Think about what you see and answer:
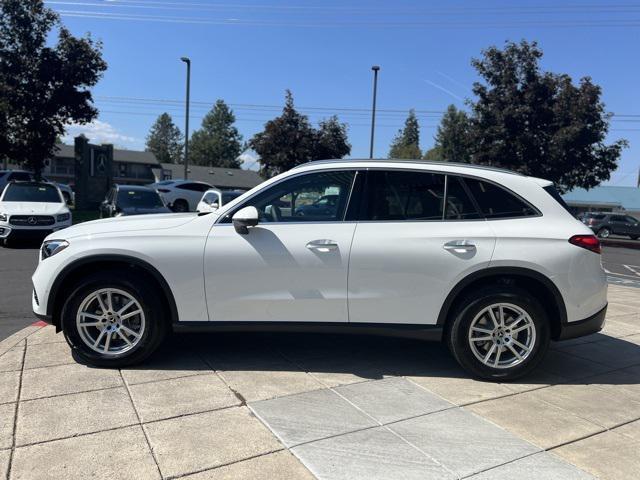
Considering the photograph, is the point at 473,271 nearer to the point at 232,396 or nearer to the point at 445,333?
the point at 445,333

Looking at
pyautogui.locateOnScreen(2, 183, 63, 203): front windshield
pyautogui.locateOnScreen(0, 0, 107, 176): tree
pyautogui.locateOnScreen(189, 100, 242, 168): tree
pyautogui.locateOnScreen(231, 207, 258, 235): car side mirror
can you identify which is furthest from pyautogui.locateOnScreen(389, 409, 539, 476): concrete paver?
pyautogui.locateOnScreen(189, 100, 242, 168): tree

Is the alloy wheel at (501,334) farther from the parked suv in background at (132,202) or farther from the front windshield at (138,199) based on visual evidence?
the front windshield at (138,199)

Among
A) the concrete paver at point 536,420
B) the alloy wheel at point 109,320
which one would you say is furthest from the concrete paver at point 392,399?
the alloy wheel at point 109,320

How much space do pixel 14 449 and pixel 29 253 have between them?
946 centimetres

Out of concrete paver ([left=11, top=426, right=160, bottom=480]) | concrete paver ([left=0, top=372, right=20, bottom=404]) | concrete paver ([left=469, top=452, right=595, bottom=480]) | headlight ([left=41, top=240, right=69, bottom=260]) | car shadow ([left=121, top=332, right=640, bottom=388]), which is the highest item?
headlight ([left=41, top=240, right=69, bottom=260])

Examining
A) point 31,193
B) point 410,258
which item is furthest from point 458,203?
point 31,193

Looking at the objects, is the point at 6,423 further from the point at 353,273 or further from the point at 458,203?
the point at 458,203

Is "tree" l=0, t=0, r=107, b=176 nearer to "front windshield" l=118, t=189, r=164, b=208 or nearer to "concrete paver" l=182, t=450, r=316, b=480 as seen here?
"front windshield" l=118, t=189, r=164, b=208

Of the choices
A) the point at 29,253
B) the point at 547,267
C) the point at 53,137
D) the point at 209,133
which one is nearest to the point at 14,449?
the point at 547,267

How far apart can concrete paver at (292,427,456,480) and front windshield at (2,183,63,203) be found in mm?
12201

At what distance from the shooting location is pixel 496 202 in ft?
14.4

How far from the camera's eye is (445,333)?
439 centimetres

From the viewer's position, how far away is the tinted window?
172 inches

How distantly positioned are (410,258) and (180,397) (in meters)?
2.05
